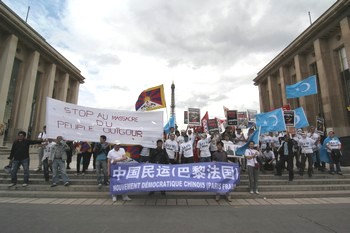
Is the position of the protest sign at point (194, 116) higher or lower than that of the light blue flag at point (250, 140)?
higher

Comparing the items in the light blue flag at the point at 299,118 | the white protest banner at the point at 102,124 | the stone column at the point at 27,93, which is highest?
the stone column at the point at 27,93

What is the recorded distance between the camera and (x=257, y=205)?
22.2 ft

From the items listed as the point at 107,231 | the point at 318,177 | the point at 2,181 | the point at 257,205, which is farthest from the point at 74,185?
the point at 318,177

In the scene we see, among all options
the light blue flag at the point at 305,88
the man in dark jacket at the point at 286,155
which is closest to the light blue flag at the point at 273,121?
the man in dark jacket at the point at 286,155

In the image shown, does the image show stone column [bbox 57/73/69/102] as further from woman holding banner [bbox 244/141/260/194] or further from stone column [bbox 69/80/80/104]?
woman holding banner [bbox 244/141/260/194]

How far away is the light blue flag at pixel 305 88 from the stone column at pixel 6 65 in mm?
26960

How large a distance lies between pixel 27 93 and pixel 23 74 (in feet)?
9.64

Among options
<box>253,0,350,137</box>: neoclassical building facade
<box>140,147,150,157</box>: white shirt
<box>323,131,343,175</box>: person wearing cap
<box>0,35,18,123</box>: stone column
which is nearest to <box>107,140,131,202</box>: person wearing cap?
<box>140,147,150,157</box>: white shirt

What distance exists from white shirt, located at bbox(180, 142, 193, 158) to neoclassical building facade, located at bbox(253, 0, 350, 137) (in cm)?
2064

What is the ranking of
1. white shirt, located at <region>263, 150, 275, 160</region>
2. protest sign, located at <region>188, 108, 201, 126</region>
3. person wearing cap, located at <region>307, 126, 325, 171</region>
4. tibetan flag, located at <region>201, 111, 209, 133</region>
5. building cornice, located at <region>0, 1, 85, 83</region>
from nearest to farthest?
white shirt, located at <region>263, 150, 275, 160</region> < person wearing cap, located at <region>307, 126, 325, 171</region> < tibetan flag, located at <region>201, 111, 209, 133</region> < protest sign, located at <region>188, 108, 201, 126</region> < building cornice, located at <region>0, 1, 85, 83</region>

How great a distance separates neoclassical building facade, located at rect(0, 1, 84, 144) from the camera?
2475cm

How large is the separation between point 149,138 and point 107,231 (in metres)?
4.35

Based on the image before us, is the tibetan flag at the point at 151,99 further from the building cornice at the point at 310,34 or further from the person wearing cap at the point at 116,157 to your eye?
the building cornice at the point at 310,34

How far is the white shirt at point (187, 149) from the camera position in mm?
9000
